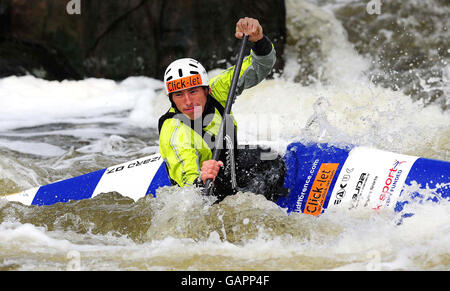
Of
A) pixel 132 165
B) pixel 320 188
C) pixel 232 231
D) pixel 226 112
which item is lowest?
pixel 232 231

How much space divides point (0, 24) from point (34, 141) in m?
2.69

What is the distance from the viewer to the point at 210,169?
11.4 feet

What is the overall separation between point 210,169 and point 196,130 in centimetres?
38

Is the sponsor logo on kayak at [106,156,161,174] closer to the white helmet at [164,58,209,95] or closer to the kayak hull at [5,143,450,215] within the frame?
the white helmet at [164,58,209,95]

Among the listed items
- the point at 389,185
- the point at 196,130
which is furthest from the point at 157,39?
the point at 389,185

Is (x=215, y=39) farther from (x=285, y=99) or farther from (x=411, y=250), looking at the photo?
(x=411, y=250)

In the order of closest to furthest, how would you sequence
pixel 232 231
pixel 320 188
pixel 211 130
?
pixel 232 231 < pixel 320 188 < pixel 211 130

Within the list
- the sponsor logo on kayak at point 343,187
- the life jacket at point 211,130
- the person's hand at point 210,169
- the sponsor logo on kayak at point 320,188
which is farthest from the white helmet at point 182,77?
the sponsor logo on kayak at point 343,187

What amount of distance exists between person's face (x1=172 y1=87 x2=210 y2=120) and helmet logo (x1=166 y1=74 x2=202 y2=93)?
31 mm

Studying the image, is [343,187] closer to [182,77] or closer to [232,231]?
[232,231]

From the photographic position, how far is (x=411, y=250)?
3.27m

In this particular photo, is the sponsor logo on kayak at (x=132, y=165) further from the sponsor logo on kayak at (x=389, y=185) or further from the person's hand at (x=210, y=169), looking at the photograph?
the sponsor logo on kayak at (x=389, y=185)

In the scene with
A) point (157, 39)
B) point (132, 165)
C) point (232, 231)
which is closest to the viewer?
point (232, 231)

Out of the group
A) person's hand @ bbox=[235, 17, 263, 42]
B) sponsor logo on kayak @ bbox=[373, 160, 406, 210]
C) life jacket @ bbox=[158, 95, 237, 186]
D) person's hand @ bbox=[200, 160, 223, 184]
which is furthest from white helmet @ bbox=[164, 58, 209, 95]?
sponsor logo on kayak @ bbox=[373, 160, 406, 210]
